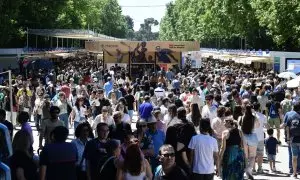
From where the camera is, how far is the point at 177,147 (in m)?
8.88

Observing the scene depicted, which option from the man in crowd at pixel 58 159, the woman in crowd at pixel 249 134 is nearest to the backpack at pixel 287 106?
the woman in crowd at pixel 249 134

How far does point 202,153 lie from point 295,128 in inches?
147

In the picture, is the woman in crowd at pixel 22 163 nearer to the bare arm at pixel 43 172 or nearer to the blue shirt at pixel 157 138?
the bare arm at pixel 43 172

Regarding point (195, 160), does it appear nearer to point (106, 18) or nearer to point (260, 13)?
point (260, 13)

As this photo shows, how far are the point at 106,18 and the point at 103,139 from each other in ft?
450

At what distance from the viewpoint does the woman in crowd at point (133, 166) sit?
6797mm

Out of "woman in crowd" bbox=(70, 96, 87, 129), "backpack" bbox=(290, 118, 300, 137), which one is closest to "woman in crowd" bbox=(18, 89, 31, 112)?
"woman in crowd" bbox=(70, 96, 87, 129)

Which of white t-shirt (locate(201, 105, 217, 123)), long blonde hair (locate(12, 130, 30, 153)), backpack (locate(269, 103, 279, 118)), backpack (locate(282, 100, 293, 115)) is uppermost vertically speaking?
long blonde hair (locate(12, 130, 30, 153))

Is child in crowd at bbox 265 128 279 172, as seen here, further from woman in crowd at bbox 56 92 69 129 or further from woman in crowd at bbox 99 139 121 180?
woman in crowd at bbox 99 139 121 180

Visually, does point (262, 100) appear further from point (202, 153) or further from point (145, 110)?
point (202, 153)

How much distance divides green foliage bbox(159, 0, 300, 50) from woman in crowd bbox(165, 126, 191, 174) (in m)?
31.8

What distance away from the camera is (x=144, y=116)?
46.4 ft

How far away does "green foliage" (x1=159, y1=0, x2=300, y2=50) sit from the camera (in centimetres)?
4181

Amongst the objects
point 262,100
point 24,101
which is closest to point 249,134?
point 262,100
